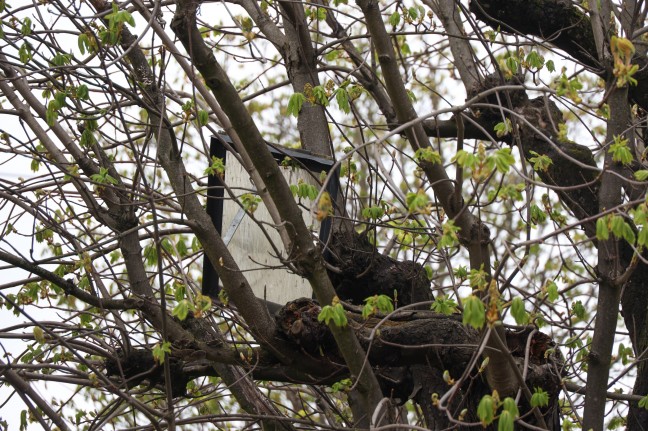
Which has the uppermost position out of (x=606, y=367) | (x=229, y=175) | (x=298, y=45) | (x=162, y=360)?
(x=298, y=45)

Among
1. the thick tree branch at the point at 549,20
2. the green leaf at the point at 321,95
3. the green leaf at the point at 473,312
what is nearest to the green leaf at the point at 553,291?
the green leaf at the point at 473,312

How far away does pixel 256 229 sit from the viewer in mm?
4535

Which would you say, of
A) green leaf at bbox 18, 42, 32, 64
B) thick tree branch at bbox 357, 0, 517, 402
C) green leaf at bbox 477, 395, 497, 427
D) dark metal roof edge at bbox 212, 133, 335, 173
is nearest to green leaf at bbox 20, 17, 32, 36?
green leaf at bbox 18, 42, 32, 64

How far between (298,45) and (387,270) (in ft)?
5.45

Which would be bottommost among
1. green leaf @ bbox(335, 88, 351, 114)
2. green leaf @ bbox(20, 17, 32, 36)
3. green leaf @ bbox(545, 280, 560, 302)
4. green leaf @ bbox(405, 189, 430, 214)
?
green leaf @ bbox(545, 280, 560, 302)

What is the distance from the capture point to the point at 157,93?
4.98 metres

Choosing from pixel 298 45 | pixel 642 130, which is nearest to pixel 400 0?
pixel 298 45

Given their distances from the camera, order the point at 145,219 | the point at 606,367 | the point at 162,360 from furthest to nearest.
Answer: the point at 145,219, the point at 606,367, the point at 162,360

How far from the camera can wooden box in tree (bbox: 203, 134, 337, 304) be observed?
454 cm

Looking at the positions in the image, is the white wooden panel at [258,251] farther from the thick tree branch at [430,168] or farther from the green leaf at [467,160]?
the green leaf at [467,160]

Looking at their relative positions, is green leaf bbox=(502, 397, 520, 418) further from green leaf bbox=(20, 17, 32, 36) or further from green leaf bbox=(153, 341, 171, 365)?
green leaf bbox=(20, 17, 32, 36)

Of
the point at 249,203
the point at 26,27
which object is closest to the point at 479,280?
the point at 249,203

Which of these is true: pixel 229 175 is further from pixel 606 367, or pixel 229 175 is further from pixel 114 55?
pixel 606 367

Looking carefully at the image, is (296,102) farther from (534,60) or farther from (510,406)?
(510,406)
